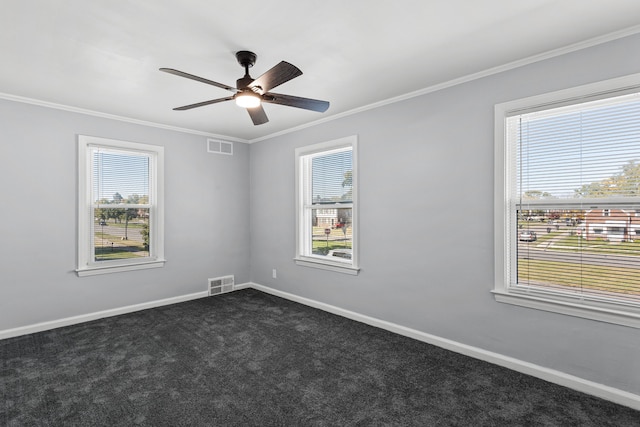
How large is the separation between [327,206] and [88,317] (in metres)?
3.16

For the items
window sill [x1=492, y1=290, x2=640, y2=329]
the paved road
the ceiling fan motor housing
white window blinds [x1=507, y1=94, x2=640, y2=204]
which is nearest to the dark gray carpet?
window sill [x1=492, y1=290, x2=640, y2=329]

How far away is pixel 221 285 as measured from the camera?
5.07 m

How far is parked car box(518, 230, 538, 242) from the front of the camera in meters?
2.64

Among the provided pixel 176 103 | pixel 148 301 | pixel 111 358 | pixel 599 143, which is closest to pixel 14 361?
pixel 111 358

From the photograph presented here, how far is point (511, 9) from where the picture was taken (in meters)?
1.96

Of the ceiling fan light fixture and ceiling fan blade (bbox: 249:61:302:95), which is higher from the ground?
ceiling fan blade (bbox: 249:61:302:95)

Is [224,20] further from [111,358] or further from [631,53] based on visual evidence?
[111,358]

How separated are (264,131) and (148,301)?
284 centimetres

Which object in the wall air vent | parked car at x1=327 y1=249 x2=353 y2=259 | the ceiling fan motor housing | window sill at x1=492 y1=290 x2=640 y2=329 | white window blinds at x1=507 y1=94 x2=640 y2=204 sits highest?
the ceiling fan motor housing

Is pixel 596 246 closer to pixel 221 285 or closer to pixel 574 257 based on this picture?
pixel 574 257

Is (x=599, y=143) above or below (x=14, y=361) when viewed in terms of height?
above

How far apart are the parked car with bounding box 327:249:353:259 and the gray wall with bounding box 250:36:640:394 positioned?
0.83ft

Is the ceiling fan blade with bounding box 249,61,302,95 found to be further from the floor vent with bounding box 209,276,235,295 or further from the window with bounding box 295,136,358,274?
the floor vent with bounding box 209,276,235,295

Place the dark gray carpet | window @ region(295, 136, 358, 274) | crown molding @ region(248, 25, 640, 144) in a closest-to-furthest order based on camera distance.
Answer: the dark gray carpet → crown molding @ region(248, 25, 640, 144) → window @ region(295, 136, 358, 274)
